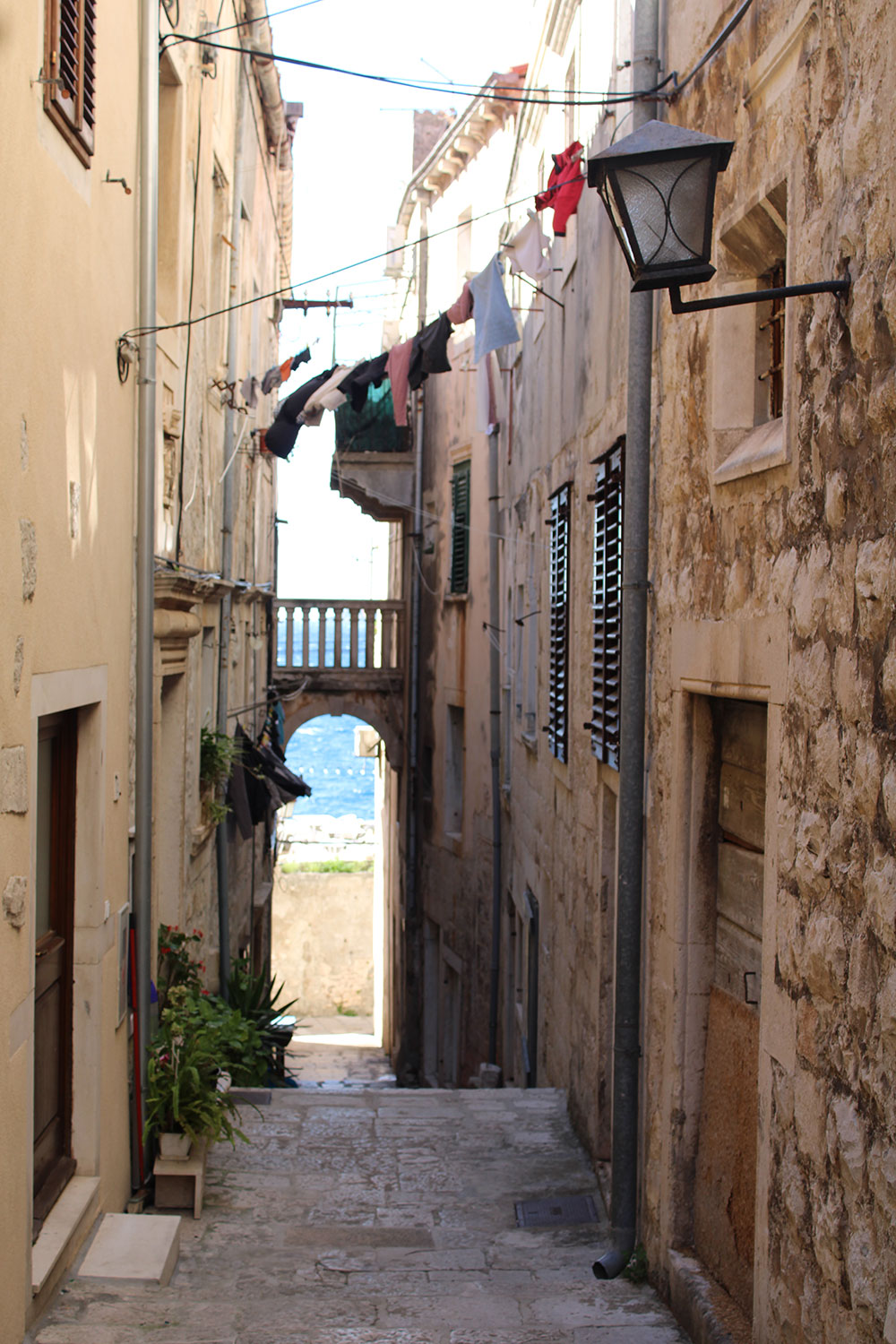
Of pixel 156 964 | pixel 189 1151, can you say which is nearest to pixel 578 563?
pixel 156 964

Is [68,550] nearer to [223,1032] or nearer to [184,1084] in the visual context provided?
[184,1084]

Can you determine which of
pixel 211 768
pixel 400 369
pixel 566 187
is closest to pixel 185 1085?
pixel 211 768

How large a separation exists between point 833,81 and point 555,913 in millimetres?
7286

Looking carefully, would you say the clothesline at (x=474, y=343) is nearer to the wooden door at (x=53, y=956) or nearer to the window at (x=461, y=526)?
the window at (x=461, y=526)

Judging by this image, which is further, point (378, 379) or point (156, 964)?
point (378, 379)

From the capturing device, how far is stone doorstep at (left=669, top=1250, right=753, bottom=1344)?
15.0ft

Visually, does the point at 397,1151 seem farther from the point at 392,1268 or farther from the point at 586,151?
the point at 586,151

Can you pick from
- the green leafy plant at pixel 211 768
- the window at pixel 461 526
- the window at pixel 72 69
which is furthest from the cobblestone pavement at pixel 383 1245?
the window at pixel 461 526

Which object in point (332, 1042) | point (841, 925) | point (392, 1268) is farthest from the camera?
point (332, 1042)

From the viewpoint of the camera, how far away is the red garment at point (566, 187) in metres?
8.60

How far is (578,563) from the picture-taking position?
9180 millimetres

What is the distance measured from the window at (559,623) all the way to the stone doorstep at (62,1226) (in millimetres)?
4955

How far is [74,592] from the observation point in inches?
206

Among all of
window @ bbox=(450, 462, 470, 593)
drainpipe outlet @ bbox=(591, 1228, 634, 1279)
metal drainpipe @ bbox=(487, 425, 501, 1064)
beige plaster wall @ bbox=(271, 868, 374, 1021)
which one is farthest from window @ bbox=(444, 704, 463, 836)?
drainpipe outlet @ bbox=(591, 1228, 634, 1279)
